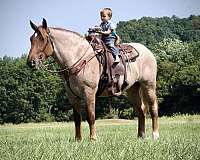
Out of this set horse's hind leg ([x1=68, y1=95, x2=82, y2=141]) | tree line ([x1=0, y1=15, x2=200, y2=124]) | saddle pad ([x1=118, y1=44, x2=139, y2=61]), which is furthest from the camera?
tree line ([x1=0, y1=15, x2=200, y2=124])

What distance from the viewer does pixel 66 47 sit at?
Answer: 1000cm

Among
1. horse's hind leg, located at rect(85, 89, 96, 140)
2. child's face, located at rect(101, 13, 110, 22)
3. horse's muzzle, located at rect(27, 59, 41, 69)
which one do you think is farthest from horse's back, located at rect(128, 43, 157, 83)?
horse's muzzle, located at rect(27, 59, 41, 69)

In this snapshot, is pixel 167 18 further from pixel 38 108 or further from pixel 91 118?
pixel 91 118

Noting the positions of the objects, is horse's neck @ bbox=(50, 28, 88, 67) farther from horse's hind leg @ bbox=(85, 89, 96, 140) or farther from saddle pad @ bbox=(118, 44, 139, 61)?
saddle pad @ bbox=(118, 44, 139, 61)

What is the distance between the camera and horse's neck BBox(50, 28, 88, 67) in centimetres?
998

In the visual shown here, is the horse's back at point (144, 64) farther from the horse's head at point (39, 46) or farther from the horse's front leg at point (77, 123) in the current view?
the horse's head at point (39, 46)

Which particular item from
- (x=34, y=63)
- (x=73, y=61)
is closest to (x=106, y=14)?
(x=73, y=61)

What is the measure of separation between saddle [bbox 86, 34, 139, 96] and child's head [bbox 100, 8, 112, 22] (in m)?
0.49

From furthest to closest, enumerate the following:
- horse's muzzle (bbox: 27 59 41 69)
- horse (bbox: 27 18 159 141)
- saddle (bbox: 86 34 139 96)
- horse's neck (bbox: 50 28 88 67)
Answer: saddle (bbox: 86 34 139 96), horse's neck (bbox: 50 28 88 67), horse (bbox: 27 18 159 141), horse's muzzle (bbox: 27 59 41 69)

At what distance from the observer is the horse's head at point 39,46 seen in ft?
31.5

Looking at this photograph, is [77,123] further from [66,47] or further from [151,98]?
[151,98]

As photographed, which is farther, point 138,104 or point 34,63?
point 138,104

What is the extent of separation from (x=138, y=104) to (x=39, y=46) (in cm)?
357

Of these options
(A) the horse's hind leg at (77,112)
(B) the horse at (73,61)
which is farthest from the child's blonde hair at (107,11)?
(A) the horse's hind leg at (77,112)
